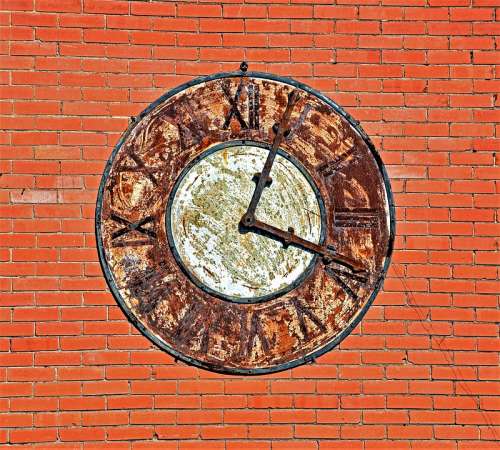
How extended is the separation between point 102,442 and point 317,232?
4.30 feet

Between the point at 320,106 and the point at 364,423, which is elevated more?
the point at 320,106

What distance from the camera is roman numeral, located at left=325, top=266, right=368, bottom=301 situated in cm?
400

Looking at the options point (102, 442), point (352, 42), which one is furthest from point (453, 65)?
point (102, 442)

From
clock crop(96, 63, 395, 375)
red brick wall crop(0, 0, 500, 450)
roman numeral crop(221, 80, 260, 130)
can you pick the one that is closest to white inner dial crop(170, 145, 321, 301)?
clock crop(96, 63, 395, 375)

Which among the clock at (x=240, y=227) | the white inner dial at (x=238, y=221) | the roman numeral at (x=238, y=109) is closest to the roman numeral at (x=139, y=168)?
the clock at (x=240, y=227)

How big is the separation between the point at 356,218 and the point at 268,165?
0.47 metres

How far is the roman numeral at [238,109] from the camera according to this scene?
4008mm

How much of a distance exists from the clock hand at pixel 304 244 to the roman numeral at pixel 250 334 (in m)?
0.36

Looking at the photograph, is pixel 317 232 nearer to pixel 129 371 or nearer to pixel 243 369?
pixel 243 369

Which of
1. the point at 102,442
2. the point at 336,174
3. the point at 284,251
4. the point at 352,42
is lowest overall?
the point at 102,442

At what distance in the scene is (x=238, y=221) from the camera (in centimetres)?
399

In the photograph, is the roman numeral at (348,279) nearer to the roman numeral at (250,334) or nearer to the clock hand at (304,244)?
the clock hand at (304,244)

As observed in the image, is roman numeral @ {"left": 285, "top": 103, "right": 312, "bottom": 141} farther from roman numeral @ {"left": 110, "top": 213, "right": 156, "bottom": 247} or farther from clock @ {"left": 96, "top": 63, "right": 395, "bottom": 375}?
roman numeral @ {"left": 110, "top": 213, "right": 156, "bottom": 247}

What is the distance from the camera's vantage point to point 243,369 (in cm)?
397
